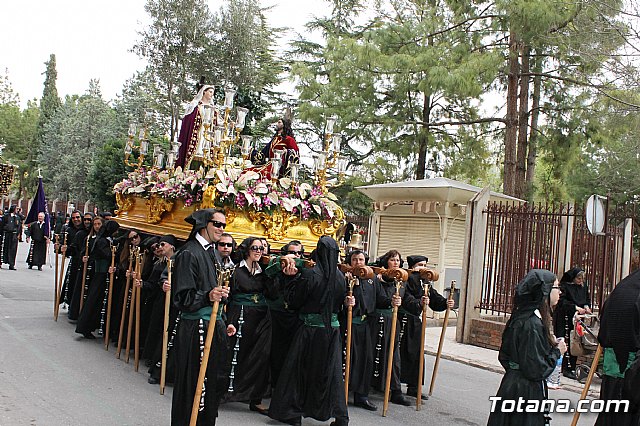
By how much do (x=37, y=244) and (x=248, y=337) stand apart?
14.3 metres

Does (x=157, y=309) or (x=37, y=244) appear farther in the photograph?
(x=37, y=244)

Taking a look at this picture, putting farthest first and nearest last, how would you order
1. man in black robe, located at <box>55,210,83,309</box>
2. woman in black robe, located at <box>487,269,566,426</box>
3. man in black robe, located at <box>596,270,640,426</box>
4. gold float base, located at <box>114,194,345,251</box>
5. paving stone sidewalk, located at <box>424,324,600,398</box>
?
man in black robe, located at <box>55,210,83,309</box> < paving stone sidewalk, located at <box>424,324,600,398</box> < gold float base, located at <box>114,194,345,251</box> < woman in black robe, located at <box>487,269,566,426</box> < man in black robe, located at <box>596,270,640,426</box>

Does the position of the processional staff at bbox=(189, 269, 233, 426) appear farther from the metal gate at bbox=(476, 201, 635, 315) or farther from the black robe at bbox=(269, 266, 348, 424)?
the metal gate at bbox=(476, 201, 635, 315)

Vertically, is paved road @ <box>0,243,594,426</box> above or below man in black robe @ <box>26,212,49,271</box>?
below

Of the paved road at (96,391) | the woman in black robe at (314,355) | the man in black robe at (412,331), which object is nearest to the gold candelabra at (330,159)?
the man in black robe at (412,331)

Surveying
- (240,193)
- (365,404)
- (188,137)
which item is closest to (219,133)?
(240,193)

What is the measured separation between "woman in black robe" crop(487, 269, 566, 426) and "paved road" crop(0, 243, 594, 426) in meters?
2.11

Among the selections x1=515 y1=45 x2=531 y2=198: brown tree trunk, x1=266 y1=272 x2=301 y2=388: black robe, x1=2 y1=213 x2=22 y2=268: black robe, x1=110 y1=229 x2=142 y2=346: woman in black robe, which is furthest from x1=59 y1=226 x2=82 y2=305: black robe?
x1=515 y1=45 x2=531 y2=198: brown tree trunk

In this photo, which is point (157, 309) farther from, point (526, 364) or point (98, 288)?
point (526, 364)

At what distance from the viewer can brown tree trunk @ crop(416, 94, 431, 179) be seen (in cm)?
1886

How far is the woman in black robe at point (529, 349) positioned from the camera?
5.10 metres

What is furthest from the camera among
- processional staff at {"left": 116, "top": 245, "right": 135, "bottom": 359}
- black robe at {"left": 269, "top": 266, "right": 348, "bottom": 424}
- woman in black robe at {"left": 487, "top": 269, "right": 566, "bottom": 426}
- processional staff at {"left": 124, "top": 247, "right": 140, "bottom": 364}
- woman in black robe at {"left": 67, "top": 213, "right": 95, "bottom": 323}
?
woman in black robe at {"left": 67, "top": 213, "right": 95, "bottom": 323}

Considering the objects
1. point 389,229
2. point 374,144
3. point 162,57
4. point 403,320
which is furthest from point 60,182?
point 403,320

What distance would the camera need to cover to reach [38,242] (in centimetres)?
1953
